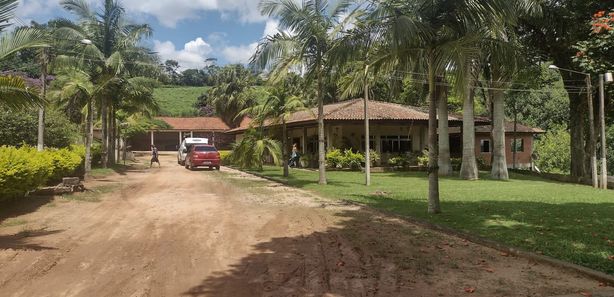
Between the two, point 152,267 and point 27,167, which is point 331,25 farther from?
point 152,267

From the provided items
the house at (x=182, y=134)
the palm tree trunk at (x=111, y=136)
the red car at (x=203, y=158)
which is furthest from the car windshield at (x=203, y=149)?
the house at (x=182, y=134)

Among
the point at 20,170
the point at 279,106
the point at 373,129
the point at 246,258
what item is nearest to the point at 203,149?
the point at 279,106

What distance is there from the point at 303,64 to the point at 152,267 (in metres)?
12.6

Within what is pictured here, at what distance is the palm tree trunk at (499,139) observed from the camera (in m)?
23.3

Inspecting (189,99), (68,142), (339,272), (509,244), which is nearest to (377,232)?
(509,244)

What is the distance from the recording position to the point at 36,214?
10.8m

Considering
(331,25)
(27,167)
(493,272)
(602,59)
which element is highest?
(331,25)

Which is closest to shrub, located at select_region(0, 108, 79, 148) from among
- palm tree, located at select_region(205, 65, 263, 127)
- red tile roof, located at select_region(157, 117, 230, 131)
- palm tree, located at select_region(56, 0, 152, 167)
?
palm tree, located at select_region(56, 0, 152, 167)

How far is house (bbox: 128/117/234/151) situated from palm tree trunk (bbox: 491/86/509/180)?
3390cm

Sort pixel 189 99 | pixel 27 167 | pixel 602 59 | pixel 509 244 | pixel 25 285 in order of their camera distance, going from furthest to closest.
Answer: pixel 189 99 < pixel 602 59 < pixel 27 167 < pixel 509 244 < pixel 25 285

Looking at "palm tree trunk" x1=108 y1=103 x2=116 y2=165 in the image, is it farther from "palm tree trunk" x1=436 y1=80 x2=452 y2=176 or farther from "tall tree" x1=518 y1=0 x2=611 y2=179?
"tall tree" x1=518 y1=0 x2=611 y2=179

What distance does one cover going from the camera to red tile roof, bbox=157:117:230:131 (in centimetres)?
5450

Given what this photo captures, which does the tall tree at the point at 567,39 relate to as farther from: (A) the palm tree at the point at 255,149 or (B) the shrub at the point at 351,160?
(A) the palm tree at the point at 255,149

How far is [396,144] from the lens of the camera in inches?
1288
